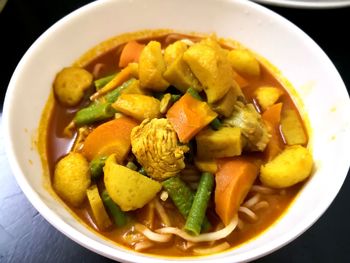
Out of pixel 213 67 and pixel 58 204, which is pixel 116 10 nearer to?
pixel 213 67

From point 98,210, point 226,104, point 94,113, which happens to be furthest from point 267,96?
point 98,210

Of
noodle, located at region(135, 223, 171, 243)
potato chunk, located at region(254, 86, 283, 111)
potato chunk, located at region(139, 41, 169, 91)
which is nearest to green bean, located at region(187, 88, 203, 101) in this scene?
potato chunk, located at region(139, 41, 169, 91)

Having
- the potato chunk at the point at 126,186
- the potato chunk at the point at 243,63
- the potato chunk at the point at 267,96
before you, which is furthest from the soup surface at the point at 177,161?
the potato chunk at the point at 243,63

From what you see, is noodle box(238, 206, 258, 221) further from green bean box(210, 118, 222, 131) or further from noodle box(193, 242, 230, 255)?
green bean box(210, 118, 222, 131)

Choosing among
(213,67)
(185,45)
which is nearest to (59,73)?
(185,45)

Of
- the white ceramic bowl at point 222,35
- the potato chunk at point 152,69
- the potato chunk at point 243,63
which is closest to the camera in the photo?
the white ceramic bowl at point 222,35

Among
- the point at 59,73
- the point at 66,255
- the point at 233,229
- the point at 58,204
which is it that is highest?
the point at 59,73

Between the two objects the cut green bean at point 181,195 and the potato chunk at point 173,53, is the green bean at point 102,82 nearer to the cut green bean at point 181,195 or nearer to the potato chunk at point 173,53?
the potato chunk at point 173,53

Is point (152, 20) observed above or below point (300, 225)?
above
